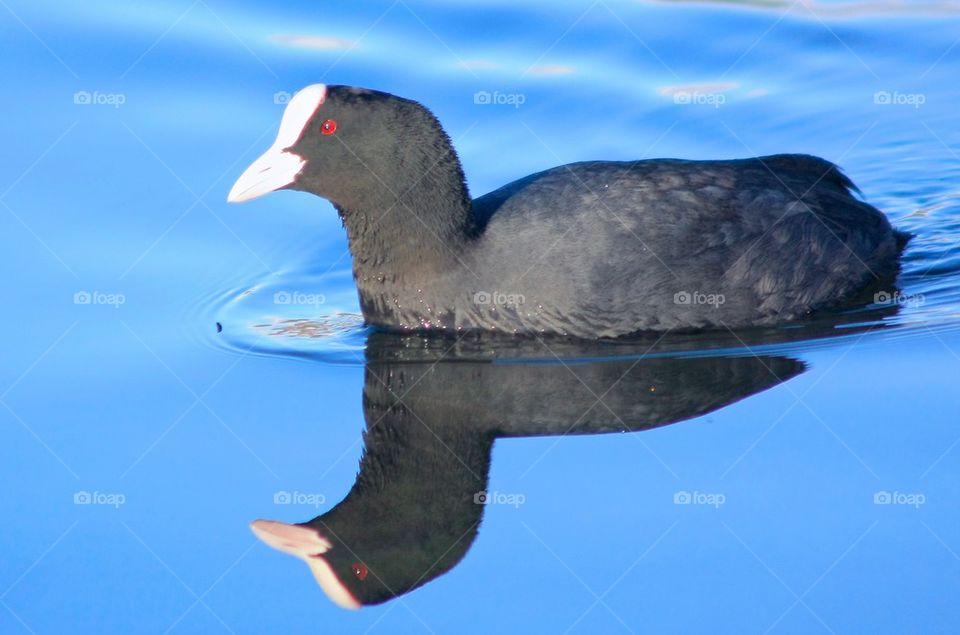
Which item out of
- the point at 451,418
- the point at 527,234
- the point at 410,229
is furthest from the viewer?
the point at 410,229

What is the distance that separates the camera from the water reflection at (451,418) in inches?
184

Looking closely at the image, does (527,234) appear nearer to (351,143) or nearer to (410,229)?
(410,229)

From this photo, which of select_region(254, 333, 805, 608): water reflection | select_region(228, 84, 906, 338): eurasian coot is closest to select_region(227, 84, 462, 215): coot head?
select_region(228, 84, 906, 338): eurasian coot

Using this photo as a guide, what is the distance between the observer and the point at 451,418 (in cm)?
548

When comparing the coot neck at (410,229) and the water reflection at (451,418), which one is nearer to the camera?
the water reflection at (451,418)

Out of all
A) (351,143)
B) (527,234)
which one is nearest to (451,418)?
(527,234)

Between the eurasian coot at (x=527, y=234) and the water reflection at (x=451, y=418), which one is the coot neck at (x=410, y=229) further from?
the water reflection at (x=451, y=418)

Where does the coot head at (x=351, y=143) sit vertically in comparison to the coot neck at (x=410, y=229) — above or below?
above

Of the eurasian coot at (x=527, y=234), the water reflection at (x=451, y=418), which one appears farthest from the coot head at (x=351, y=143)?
the water reflection at (x=451, y=418)

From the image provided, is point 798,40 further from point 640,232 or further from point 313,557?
point 313,557

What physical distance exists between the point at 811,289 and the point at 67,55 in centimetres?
436

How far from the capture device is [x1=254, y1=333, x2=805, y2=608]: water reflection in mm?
4684

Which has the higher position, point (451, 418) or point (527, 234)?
point (527, 234)

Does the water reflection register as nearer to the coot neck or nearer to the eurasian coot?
the eurasian coot
